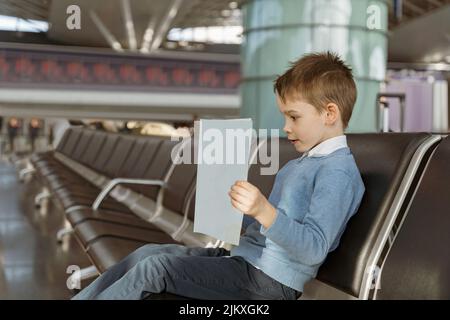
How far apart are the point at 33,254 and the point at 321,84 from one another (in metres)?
2.65

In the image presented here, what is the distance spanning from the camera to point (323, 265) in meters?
1.27

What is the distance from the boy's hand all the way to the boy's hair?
207mm

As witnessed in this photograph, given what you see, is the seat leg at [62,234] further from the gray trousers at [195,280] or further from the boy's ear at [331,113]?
the boy's ear at [331,113]

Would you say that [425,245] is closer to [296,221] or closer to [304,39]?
[296,221]

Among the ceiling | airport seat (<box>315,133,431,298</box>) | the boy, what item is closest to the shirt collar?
the boy

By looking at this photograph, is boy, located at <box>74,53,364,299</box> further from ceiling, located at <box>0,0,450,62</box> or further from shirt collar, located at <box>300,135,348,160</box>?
ceiling, located at <box>0,0,450,62</box>

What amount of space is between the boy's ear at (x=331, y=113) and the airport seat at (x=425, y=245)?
0.63ft

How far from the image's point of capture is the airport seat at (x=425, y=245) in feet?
3.44

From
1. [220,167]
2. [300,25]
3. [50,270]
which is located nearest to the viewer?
[220,167]

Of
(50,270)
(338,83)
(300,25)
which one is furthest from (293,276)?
(300,25)

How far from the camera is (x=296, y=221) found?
109cm

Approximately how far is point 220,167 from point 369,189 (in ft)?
1.02

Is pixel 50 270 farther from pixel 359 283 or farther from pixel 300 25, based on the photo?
pixel 300 25

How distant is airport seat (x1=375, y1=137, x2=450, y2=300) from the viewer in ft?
3.44
